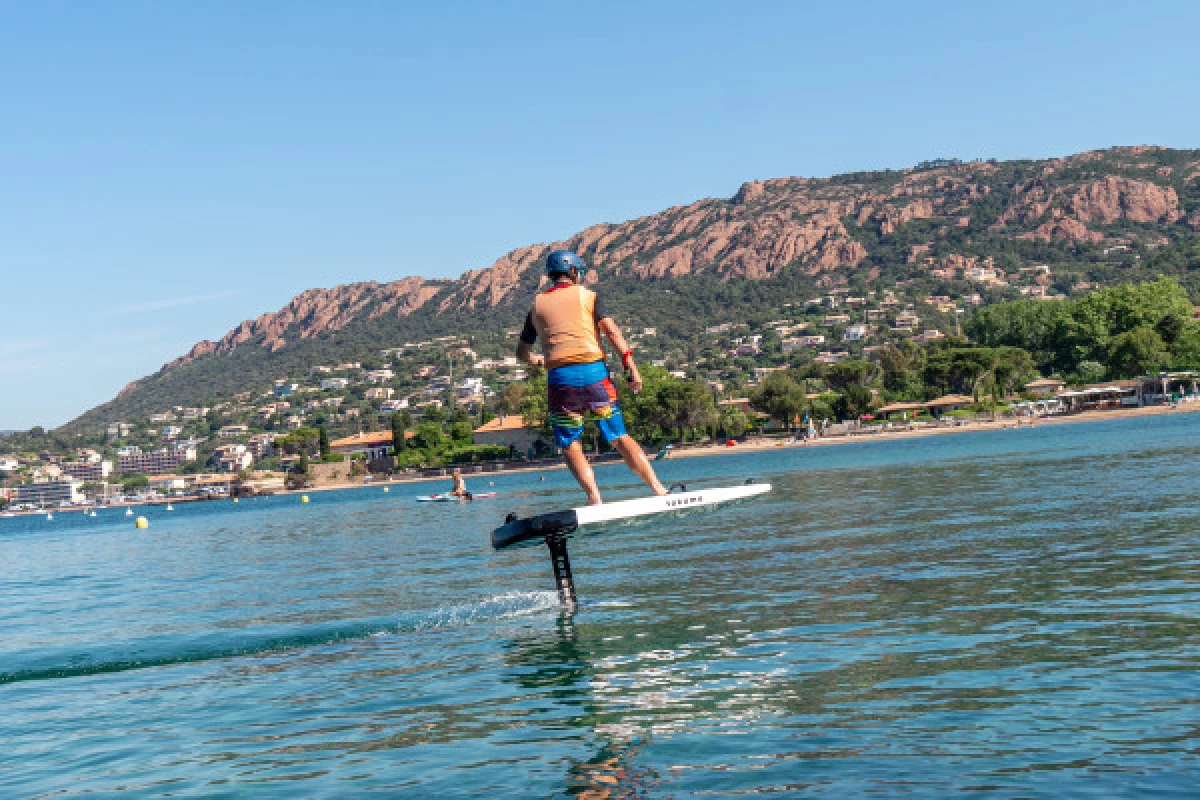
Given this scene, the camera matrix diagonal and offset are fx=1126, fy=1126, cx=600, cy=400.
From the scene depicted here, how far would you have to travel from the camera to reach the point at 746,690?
9906 millimetres

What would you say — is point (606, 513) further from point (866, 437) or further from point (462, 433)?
point (462, 433)

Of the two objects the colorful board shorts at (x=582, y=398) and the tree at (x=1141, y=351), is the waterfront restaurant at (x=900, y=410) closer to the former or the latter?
the tree at (x=1141, y=351)

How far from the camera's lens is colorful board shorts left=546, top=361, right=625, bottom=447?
38.7 ft

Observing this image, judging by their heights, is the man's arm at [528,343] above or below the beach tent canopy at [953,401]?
above

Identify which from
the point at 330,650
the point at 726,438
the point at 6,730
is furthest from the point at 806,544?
the point at 726,438

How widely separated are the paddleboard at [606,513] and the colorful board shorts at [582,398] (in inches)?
32.8

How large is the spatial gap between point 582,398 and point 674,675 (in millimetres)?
2971

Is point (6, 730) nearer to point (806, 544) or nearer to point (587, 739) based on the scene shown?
point (587, 739)

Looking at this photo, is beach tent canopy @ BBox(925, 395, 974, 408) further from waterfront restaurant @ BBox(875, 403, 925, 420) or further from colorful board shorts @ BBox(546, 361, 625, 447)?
colorful board shorts @ BBox(546, 361, 625, 447)

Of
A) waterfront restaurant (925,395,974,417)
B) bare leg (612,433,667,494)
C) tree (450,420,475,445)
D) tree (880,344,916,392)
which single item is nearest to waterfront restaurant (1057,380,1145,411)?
waterfront restaurant (925,395,974,417)

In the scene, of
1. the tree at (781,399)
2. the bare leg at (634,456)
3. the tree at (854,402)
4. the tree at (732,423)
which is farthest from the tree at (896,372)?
the bare leg at (634,456)

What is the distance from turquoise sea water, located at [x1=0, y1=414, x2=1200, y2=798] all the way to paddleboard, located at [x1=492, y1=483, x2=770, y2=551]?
1.41 m

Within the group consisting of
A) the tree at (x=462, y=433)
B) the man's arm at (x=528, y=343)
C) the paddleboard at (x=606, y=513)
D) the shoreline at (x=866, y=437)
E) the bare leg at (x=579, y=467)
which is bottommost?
the shoreline at (x=866, y=437)

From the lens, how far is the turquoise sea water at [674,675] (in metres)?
7.70
